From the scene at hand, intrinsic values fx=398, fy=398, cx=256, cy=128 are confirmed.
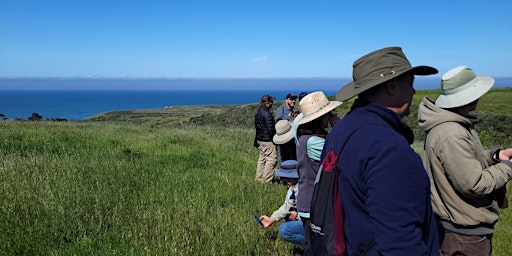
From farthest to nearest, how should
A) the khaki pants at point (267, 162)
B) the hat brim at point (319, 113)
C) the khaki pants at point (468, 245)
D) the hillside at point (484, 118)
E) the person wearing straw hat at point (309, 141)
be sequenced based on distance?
the hillside at point (484, 118) → the khaki pants at point (267, 162) → the hat brim at point (319, 113) → the person wearing straw hat at point (309, 141) → the khaki pants at point (468, 245)

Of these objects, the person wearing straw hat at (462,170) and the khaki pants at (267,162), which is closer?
the person wearing straw hat at (462,170)

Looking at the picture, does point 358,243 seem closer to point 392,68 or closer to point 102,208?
point 392,68

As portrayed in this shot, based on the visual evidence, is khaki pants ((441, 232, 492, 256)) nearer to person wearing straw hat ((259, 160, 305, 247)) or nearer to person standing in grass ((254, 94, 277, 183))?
person wearing straw hat ((259, 160, 305, 247))

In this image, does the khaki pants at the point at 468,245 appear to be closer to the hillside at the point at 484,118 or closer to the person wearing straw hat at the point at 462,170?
the person wearing straw hat at the point at 462,170

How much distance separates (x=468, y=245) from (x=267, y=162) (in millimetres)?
6913

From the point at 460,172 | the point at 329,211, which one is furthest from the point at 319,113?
the point at 329,211

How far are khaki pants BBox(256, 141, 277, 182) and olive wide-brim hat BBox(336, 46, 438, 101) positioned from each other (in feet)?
25.4

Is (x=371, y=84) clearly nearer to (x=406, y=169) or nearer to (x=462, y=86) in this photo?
(x=406, y=169)

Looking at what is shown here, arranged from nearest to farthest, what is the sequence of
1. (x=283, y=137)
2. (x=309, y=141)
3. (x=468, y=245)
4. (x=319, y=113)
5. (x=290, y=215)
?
(x=468, y=245), (x=309, y=141), (x=319, y=113), (x=290, y=215), (x=283, y=137)

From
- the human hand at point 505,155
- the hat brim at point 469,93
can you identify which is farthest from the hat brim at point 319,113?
the human hand at point 505,155

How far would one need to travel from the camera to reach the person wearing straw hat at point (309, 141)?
3805 millimetres

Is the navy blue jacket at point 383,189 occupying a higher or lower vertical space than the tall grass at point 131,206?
higher

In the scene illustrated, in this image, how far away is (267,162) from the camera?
10.2 meters

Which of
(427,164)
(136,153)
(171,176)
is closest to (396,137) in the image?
(427,164)
